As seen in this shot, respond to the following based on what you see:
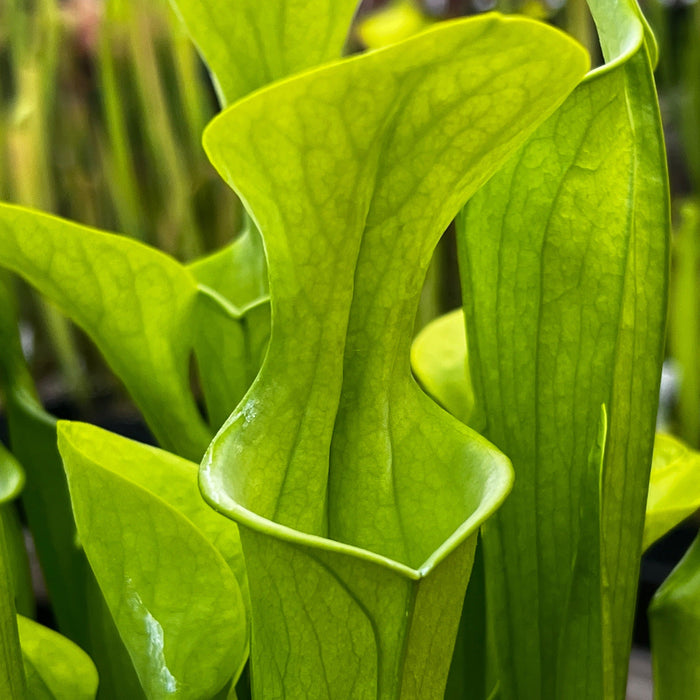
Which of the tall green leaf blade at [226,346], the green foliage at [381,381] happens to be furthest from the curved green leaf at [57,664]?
the tall green leaf blade at [226,346]

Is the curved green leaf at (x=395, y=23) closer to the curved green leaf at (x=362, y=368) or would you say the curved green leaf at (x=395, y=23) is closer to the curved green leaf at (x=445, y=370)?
the curved green leaf at (x=445, y=370)

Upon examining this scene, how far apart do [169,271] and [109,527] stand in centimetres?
9

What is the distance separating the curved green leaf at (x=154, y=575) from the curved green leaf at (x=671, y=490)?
148 mm

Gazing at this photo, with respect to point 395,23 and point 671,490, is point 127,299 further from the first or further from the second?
point 395,23

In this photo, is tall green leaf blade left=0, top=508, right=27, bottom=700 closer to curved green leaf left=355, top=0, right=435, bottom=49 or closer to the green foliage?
the green foliage

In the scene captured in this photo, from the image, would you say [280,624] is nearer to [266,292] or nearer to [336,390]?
[336,390]

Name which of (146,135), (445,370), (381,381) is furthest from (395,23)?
(381,381)

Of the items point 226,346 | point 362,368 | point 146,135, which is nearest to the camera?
point 362,368

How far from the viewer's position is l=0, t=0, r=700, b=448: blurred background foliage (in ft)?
3.29

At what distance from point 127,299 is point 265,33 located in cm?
10

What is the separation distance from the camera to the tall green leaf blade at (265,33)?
281 millimetres

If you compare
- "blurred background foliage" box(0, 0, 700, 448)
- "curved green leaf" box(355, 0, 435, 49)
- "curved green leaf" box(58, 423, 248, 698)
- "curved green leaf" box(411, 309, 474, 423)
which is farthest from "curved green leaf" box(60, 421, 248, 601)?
"curved green leaf" box(355, 0, 435, 49)

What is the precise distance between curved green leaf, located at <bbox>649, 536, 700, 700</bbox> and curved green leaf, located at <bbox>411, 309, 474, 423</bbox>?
0.09 m

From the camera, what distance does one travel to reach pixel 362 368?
0.76 ft
